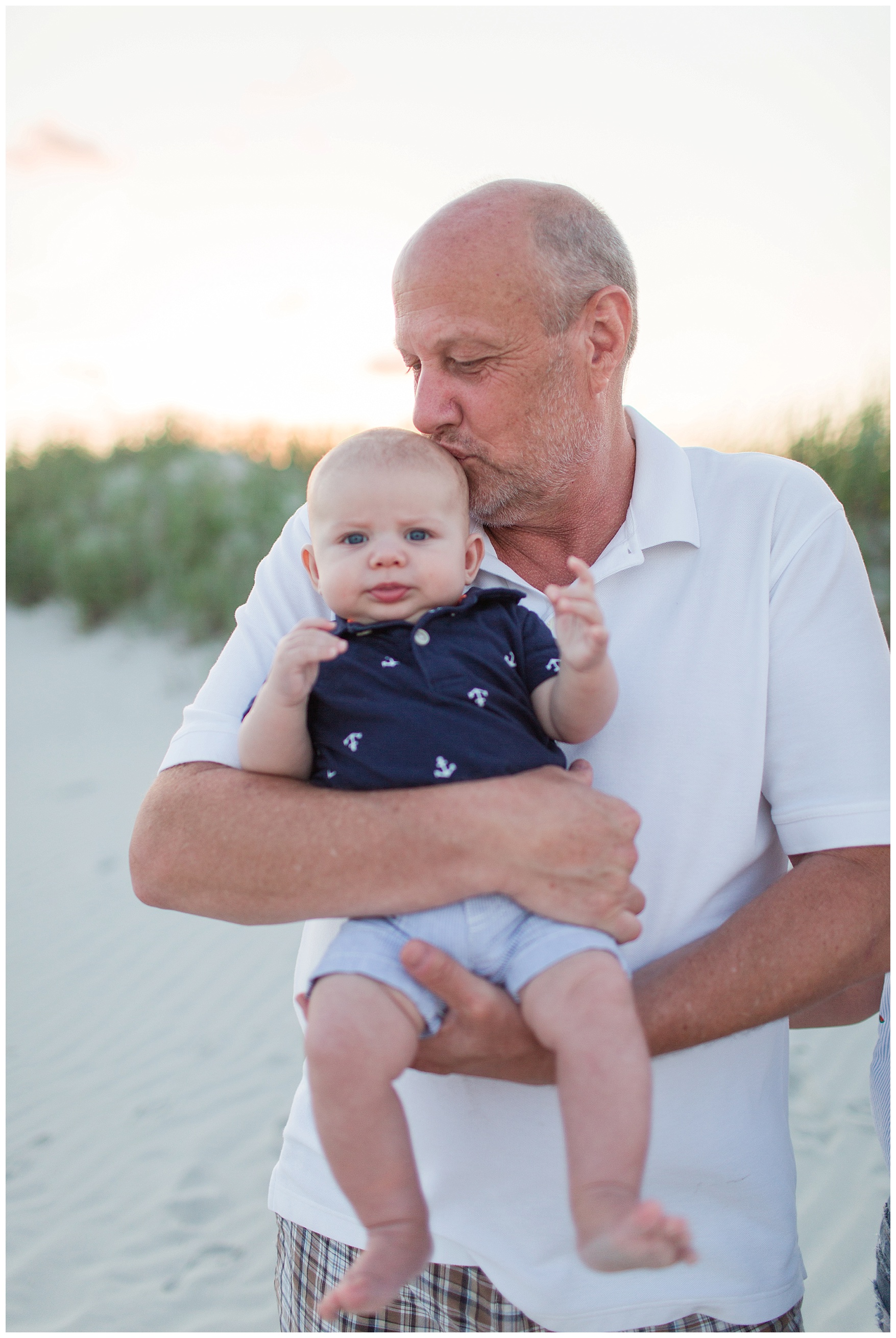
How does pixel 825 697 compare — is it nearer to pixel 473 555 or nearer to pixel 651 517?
pixel 651 517

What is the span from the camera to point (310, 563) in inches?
75.3

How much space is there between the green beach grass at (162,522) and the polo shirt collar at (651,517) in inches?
263

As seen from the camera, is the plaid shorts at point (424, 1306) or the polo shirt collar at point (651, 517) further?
the polo shirt collar at point (651, 517)

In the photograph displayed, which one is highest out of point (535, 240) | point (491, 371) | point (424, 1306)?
point (535, 240)

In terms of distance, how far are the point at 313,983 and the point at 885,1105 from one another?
4.17 ft

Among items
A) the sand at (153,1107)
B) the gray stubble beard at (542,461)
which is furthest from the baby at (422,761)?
the sand at (153,1107)

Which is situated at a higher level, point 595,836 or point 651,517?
point 651,517

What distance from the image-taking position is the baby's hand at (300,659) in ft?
5.19

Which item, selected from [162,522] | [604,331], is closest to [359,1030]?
[604,331]

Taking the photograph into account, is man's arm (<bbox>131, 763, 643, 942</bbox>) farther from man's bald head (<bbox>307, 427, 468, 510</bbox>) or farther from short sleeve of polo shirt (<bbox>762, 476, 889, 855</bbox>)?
man's bald head (<bbox>307, 427, 468, 510</bbox>)

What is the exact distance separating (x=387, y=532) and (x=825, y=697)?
2.76 ft

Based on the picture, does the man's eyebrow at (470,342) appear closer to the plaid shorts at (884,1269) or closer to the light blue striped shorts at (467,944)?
the light blue striped shorts at (467,944)

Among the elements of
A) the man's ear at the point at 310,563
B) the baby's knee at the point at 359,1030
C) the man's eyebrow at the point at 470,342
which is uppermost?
the man's eyebrow at the point at 470,342

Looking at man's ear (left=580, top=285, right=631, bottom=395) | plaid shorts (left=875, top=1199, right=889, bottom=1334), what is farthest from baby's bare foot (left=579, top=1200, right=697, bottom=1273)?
man's ear (left=580, top=285, right=631, bottom=395)
